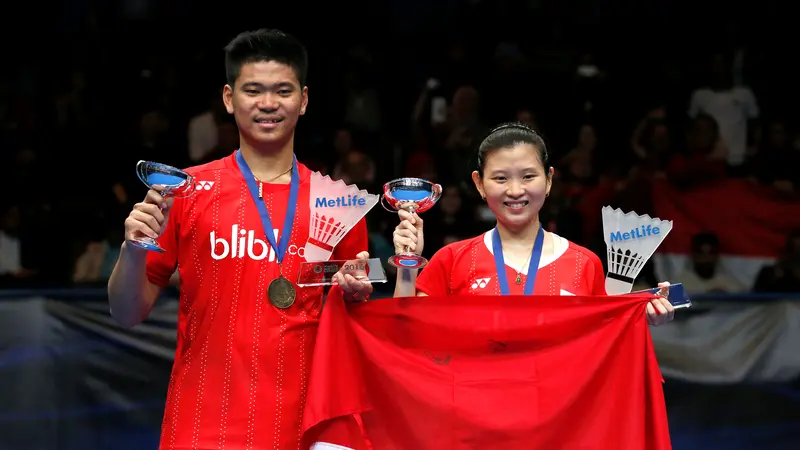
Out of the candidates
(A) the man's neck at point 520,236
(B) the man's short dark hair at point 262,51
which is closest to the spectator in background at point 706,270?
(A) the man's neck at point 520,236

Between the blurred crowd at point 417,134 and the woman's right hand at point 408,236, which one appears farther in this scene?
the blurred crowd at point 417,134

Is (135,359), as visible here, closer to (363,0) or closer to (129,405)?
(129,405)

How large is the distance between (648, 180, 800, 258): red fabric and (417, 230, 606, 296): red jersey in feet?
11.3

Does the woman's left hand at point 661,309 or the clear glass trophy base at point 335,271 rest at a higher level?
the clear glass trophy base at point 335,271

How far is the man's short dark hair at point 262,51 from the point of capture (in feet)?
10.6

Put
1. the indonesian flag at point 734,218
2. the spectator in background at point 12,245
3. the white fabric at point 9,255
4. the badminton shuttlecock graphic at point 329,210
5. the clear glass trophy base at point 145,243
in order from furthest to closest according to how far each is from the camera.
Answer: the indonesian flag at point 734,218, the white fabric at point 9,255, the spectator in background at point 12,245, the badminton shuttlecock graphic at point 329,210, the clear glass trophy base at point 145,243

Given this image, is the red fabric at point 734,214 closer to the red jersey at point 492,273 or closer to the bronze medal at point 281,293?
the red jersey at point 492,273

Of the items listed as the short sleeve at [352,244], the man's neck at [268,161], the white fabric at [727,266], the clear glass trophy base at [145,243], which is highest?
the man's neck at [268,161]

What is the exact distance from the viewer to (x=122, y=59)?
25.2 ft

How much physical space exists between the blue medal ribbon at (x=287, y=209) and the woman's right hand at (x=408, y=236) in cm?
33

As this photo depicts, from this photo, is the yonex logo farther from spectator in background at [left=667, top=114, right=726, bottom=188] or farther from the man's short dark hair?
spectator in background at [left=667, top=114, right=726, bottom=188]

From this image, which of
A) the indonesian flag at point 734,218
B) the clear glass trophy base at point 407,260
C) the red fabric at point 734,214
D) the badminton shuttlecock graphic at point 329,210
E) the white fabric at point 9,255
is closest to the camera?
the clear glass trophy base at point 407,260

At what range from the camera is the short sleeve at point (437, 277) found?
3.44 metres

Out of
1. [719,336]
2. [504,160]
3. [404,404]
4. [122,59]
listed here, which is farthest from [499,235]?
[122,59]
